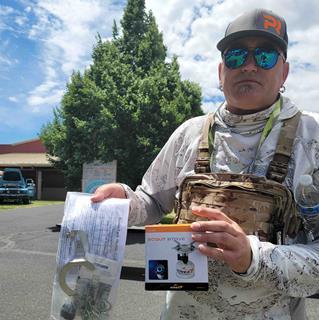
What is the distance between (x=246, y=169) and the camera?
1.69 metres

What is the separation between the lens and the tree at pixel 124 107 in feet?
41.9

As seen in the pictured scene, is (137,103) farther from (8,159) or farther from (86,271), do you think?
(8,159)

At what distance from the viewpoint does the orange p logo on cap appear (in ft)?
5.45

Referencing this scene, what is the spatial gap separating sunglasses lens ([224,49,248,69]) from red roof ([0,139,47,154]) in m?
45.4

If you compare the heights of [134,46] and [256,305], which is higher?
[134,46]

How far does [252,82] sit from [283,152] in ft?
1.04

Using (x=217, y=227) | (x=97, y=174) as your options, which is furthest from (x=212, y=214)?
(x=97, y=174)

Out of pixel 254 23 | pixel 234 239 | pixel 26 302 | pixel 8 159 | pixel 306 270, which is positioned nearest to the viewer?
pixel 234 239

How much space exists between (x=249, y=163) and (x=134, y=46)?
46.7 feet

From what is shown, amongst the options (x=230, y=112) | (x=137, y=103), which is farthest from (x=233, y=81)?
(x=137, y=103)

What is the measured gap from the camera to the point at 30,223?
1620 cm

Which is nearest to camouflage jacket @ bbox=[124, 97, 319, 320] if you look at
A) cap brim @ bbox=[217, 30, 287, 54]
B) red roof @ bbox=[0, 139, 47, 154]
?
cap brim @ bbox=[217, 30, 287, 54]

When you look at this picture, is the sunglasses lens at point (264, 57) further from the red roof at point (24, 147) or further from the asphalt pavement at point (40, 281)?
the red roof at point (24, 147)

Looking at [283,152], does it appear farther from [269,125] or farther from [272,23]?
[272,23]
